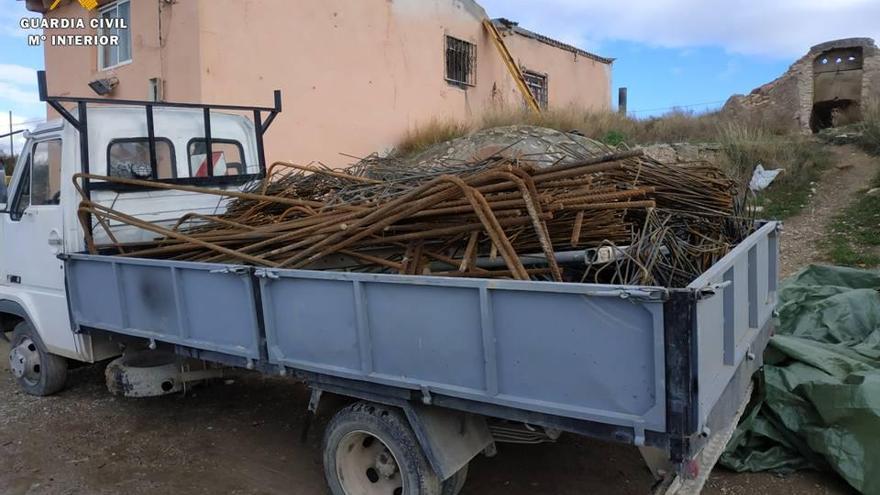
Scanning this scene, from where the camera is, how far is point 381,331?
2.92m

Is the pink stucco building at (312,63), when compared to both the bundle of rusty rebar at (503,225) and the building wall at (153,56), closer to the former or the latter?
the building wall at (153,56)

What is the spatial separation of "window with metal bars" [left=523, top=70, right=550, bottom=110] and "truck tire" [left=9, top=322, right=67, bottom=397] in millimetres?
14586

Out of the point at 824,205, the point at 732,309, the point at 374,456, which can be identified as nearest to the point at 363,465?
the point at 374,456

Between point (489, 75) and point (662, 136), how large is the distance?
179 inches

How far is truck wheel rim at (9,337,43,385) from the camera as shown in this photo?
5.25 m

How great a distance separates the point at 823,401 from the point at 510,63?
1402cm

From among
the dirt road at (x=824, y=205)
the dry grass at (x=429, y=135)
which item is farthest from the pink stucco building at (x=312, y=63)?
the dirt road at (x=824, y=205)

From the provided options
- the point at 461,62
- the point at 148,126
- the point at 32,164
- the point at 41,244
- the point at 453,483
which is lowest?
the point at 453,483

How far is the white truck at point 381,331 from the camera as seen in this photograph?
7.56 ft

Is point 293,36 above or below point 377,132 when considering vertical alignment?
above

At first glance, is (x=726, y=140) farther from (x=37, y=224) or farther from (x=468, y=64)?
(x=37, y=224)

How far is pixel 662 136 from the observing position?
15.9 meters

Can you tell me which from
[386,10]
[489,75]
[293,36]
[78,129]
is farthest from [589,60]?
[78,129]

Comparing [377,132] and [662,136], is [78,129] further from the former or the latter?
[662,136]
